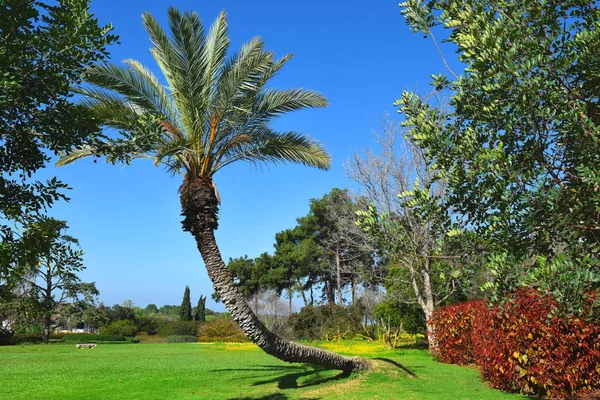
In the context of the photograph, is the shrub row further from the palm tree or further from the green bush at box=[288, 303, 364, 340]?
the green bush at box=[288, 303, 364, 340]

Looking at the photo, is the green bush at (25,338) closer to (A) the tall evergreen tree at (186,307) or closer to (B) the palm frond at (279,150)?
(A) the tall evergreen tree at (186,307)

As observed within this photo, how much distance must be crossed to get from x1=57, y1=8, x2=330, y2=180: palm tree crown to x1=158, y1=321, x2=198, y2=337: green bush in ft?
108

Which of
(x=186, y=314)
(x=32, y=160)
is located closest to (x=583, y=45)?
(x=32, y=160)

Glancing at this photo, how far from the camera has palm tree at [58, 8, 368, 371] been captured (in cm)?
987

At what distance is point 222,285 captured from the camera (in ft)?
32.9

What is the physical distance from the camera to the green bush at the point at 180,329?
135 ft

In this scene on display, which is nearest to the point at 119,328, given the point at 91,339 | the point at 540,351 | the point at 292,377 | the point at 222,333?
the point at 91,339

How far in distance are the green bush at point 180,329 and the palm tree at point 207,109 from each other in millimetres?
32880

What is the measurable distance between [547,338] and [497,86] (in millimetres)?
6387

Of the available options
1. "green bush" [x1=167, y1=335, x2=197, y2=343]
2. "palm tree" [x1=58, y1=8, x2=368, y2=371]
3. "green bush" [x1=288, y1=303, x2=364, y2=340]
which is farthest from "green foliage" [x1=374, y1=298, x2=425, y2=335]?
"green bush" [x1=167, y1=335, x2=197, y2=343]

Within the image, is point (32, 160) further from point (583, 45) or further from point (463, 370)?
point (463, 370)

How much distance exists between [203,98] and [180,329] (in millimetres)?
35710

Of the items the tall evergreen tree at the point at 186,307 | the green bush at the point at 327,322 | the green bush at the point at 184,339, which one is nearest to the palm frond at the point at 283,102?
the green bush at the point at 327,322

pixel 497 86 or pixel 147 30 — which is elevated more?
pixel 147 30
